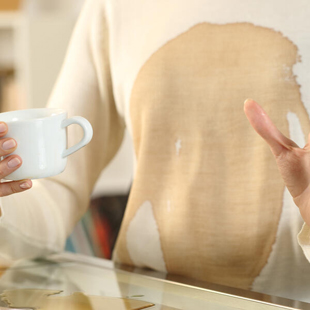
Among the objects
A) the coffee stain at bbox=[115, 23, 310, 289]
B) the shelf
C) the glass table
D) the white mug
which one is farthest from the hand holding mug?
the shelf

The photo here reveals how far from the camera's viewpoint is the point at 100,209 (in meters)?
1.80

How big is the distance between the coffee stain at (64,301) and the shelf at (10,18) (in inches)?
75.8

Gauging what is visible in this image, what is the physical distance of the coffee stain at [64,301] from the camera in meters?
0.46

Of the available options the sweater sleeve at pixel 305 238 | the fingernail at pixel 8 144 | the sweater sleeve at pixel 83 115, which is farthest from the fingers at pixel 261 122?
the sweater sleeve at pixel 83 115

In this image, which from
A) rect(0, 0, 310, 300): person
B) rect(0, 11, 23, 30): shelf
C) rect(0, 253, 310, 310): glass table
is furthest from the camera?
rect(0, 11, 23, 30): shelf


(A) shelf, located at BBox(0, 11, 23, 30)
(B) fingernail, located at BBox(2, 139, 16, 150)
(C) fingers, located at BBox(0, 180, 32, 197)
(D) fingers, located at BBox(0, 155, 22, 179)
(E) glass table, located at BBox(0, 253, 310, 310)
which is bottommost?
(E) glass table, located at BBox(0, 253, 310, 310)

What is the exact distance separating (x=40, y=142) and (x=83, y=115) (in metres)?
0.30

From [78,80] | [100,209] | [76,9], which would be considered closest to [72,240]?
[100,209]

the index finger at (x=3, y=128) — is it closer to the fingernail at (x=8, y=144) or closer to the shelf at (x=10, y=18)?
the fingernail at (x=8, y=144)

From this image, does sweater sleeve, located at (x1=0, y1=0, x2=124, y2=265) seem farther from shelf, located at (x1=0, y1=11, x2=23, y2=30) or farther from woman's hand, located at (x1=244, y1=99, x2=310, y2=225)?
shelf, located at (x1=0, y1=11, x2=23, y2=30)

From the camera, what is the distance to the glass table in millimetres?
458

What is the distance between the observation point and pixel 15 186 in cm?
52

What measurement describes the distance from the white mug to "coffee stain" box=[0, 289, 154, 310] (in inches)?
4.6

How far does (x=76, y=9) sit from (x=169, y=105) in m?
1.82
